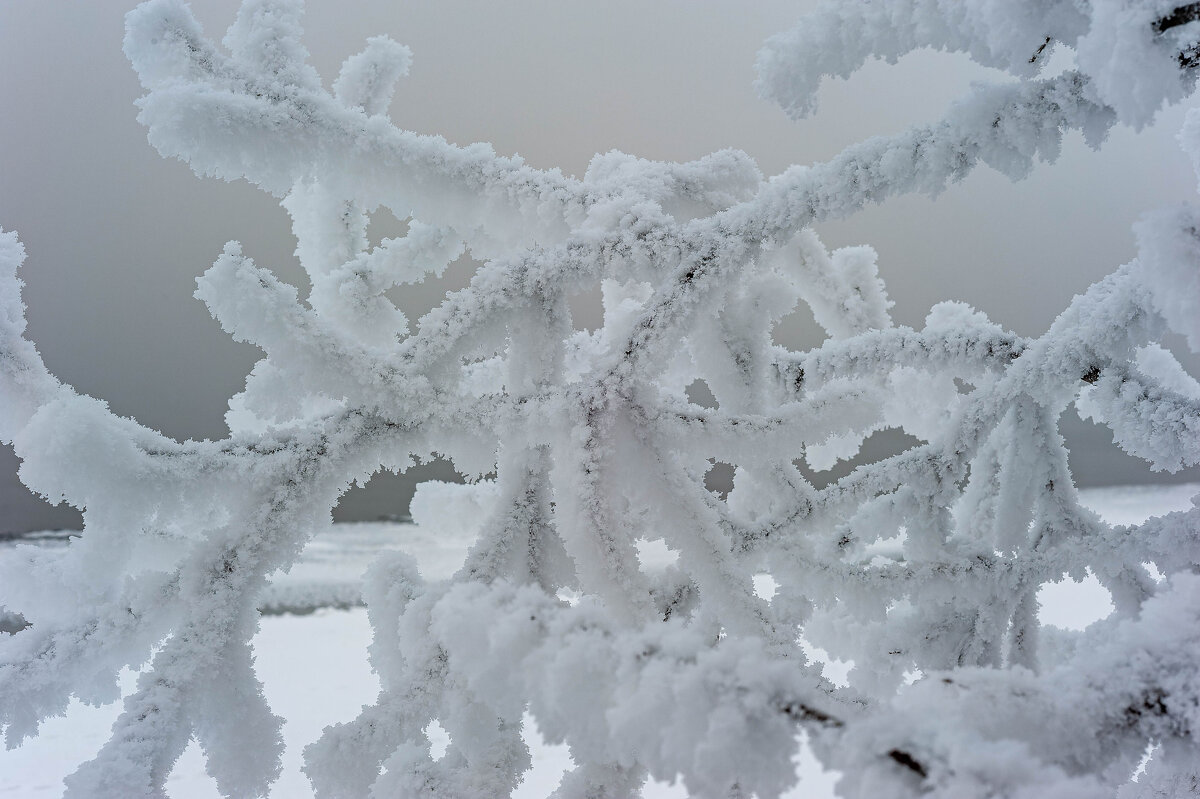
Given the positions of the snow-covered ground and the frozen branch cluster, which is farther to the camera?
the snow-covered ground

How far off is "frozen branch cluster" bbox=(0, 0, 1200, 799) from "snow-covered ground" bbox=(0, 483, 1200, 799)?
0.21 metres

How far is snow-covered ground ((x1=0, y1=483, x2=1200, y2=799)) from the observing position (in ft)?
3.42

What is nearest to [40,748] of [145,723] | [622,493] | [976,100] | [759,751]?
[145,723]

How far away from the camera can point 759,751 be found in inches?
9.9

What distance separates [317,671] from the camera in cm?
145

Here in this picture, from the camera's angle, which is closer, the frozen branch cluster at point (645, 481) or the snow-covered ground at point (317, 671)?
the frozen branch cluster at point (645, 481)

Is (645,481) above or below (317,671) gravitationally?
below

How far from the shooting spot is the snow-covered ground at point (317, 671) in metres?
1.04

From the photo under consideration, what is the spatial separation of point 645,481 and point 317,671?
1241 mm

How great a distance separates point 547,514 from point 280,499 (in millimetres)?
191

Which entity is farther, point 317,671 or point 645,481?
point 317,671

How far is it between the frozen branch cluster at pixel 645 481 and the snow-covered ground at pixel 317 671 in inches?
8.4

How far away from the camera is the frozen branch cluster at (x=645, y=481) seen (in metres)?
0.28

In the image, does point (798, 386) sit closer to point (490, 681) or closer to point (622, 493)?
point (622, 493)
